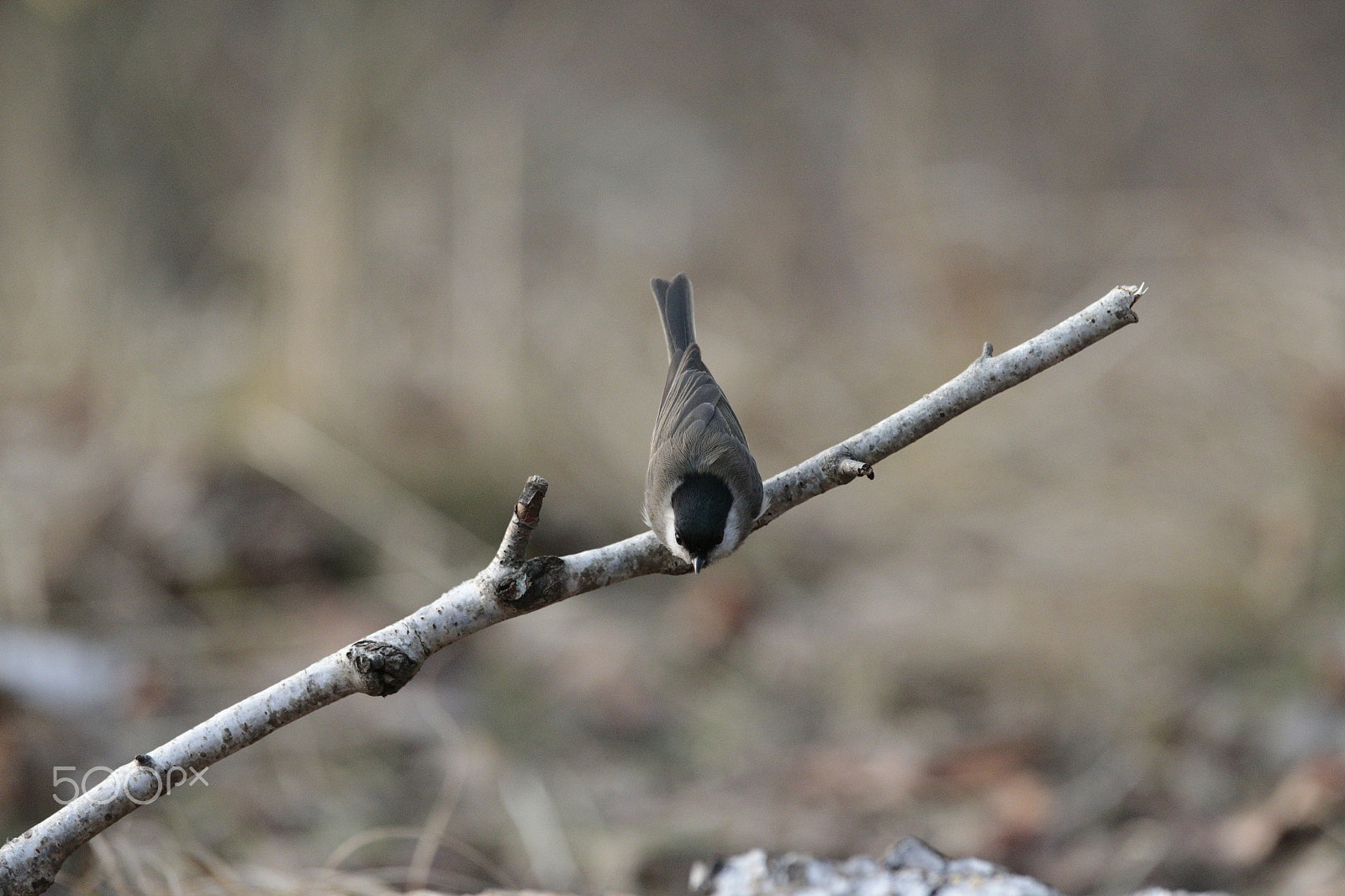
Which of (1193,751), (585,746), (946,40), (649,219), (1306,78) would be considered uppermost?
(946,40)

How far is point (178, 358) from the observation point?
512 centimetres

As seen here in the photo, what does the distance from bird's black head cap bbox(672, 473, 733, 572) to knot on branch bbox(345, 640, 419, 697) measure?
1.72 ft

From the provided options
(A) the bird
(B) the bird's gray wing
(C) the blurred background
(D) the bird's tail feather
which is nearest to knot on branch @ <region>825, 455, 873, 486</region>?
(A) the bird

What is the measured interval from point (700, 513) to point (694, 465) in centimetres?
26

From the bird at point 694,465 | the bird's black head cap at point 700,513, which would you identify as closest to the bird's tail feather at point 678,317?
the bird at point 694,465

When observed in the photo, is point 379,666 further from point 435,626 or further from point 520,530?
point 520,530

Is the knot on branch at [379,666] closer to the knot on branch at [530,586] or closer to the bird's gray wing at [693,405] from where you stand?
the knot on branch at [530,586]

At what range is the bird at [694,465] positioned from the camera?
2008 mm

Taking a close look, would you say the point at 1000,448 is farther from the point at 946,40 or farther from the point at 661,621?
the point at 946,40

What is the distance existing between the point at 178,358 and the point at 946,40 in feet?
20.4

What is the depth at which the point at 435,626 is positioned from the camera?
5.26 feet

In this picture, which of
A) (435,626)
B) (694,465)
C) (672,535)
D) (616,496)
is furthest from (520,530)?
(616,496)

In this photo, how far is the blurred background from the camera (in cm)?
330

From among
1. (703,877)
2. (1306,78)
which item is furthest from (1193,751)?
(1306,78)
